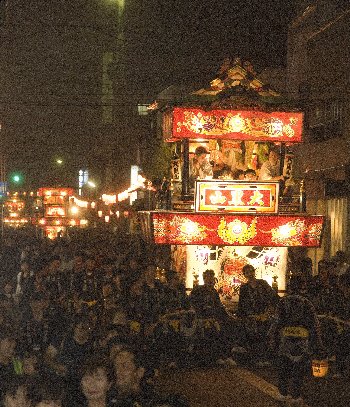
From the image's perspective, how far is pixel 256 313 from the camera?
14773 millimetres

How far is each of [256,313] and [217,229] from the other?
3.14 m

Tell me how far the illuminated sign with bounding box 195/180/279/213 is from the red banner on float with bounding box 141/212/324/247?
0.19m

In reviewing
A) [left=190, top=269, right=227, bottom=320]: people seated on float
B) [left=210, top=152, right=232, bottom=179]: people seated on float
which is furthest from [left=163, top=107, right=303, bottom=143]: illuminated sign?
[left=190, top=269, right=227, bottom=320]: people seated on float

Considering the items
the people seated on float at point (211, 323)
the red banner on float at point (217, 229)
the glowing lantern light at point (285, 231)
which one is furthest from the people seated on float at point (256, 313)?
the glowing lantern light at point (285, 231)

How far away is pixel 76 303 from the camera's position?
13.2 metres

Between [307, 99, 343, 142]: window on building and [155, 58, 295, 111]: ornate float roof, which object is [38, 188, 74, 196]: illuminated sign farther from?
[155, 58, 295, 111]: ornate float roof

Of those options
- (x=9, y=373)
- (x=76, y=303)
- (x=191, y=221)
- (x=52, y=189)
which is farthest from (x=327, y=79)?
(x=52, y=189)

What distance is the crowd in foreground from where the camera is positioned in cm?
686

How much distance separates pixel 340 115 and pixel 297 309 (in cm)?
1360

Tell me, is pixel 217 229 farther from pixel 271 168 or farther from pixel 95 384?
pixel 95 384

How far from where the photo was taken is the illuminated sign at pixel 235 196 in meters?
17.2

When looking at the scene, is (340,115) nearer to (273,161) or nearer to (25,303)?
(273,161)

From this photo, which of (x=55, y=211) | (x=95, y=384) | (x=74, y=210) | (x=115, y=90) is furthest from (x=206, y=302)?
A: (x=115, y=90)

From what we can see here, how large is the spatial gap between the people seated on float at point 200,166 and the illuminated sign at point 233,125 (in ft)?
2.26
